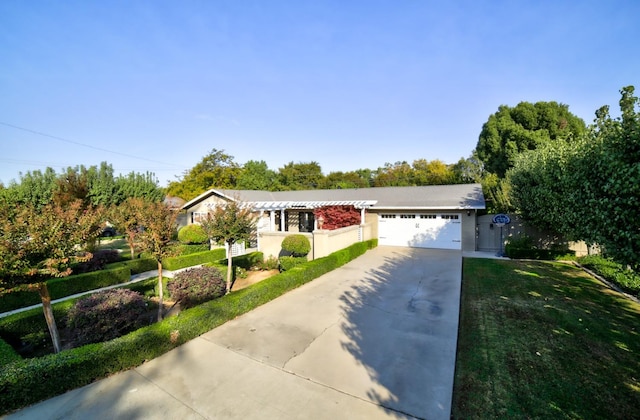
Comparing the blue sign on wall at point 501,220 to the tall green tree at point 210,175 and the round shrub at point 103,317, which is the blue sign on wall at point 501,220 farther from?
the tall green tree at point 210,175

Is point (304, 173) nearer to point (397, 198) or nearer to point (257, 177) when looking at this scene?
point (257, 177)

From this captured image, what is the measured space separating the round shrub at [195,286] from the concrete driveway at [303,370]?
156 centimetres

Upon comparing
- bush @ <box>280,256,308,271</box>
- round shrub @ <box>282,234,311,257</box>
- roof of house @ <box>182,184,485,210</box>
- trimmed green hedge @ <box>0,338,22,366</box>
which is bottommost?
trimmed green hedge @ <box>0,338,22,366</box>

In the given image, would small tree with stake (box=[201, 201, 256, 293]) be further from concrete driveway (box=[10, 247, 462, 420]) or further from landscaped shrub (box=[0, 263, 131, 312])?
landscaped shrub (box=[0, 263, 131, 312])

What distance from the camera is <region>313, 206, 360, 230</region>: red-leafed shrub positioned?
54.7 feet

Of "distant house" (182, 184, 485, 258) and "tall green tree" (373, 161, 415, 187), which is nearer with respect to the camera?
"distant house" (182, 184, 485, 258)

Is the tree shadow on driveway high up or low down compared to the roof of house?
down

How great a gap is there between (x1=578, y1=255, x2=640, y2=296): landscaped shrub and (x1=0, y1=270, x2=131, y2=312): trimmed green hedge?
16358 millimetres

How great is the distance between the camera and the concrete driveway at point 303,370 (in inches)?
157

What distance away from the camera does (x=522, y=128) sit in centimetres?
2486

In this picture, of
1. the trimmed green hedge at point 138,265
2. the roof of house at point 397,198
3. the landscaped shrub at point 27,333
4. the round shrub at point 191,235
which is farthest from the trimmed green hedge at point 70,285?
the roof of house at point 397,198

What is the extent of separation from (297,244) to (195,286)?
512cm

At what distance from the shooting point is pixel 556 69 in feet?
39.6

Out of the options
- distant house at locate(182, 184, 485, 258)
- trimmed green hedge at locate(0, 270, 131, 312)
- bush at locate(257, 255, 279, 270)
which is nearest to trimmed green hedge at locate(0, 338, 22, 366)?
trimmed green hedge at locate(0, 270, 131, 312)
